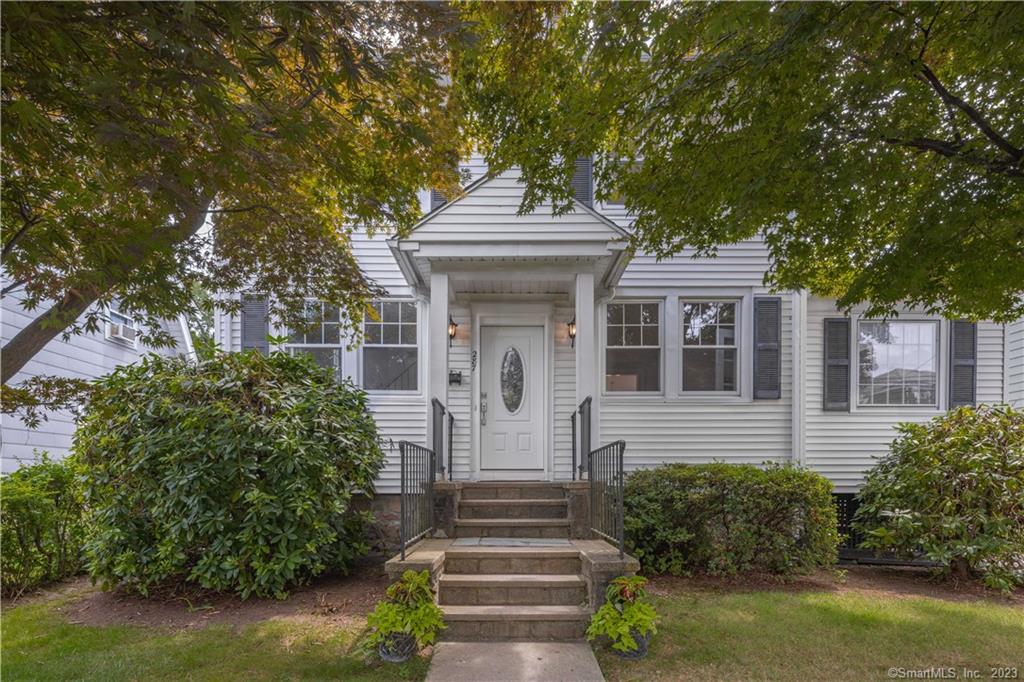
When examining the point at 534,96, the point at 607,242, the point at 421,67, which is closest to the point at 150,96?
the point at 421,67

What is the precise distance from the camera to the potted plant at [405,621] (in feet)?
12.7

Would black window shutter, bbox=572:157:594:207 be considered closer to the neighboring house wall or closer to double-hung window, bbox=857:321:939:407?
double-hung window, bbox=857:321:939:407

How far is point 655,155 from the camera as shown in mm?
4836

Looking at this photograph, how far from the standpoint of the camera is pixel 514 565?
15.5 ft

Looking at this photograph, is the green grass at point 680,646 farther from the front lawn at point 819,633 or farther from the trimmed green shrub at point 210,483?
the trimmed green shrub at point 210,483

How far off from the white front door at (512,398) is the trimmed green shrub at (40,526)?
449 centimetres

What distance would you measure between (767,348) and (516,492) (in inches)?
160

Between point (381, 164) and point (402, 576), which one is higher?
point (381, 164)

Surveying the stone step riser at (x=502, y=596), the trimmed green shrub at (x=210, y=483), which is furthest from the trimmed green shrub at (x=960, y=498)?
the trimmed green shrub at (x=210, y=483)

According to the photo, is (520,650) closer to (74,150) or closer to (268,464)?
(268,464)

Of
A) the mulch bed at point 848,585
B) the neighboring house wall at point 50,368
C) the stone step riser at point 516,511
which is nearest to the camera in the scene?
the mulch bed at point 848,585

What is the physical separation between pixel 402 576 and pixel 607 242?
3687 millimetres

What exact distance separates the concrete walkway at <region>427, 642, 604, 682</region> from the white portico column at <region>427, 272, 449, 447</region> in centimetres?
236

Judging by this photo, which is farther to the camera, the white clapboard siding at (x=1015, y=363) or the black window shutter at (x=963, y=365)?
the black window shutter at (x=963, y=365)
